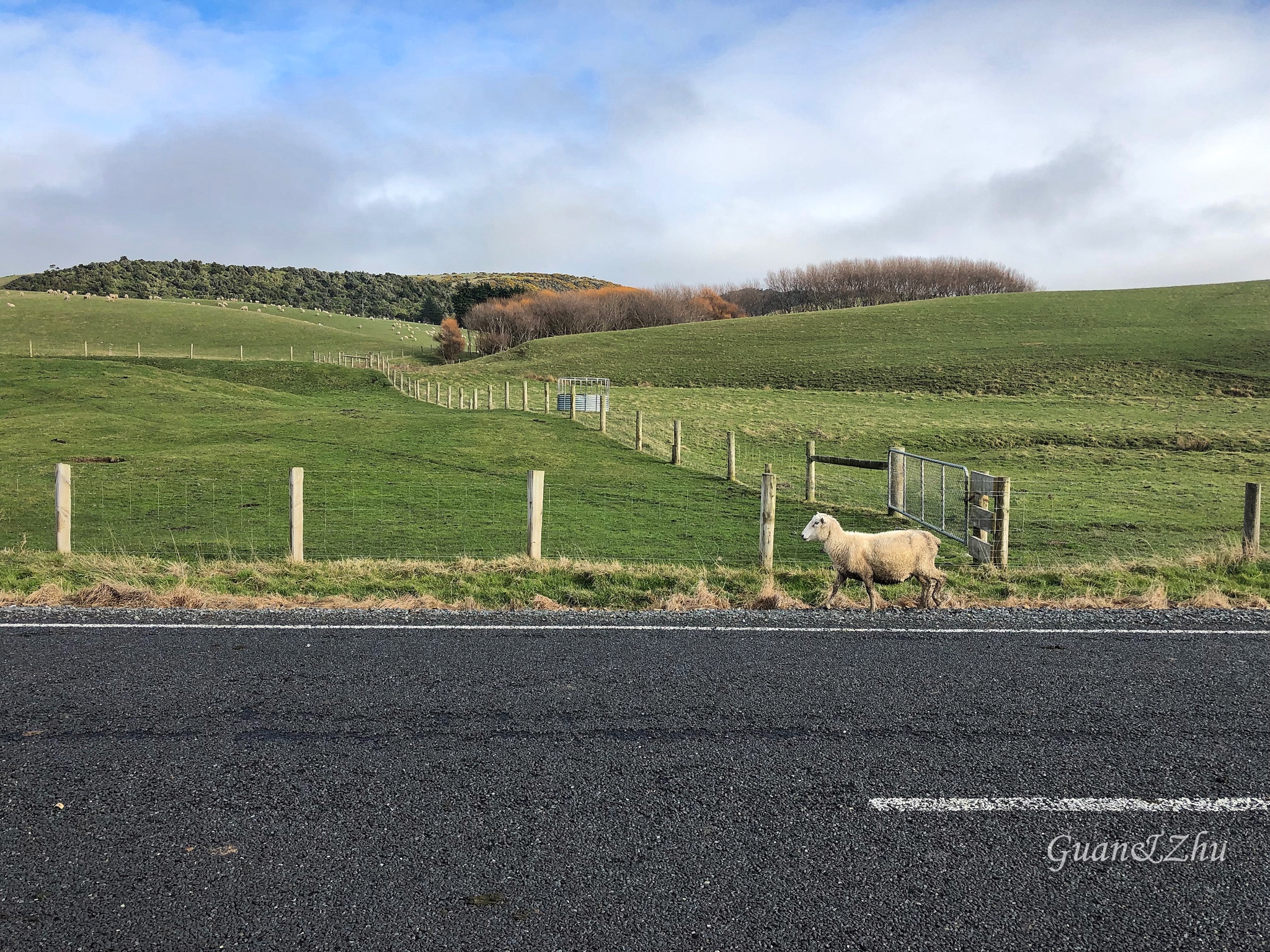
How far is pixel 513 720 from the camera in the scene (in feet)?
21.4

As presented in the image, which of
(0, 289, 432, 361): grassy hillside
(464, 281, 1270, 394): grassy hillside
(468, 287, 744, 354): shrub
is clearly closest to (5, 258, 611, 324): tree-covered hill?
(468, 287, 744, 354): shrub

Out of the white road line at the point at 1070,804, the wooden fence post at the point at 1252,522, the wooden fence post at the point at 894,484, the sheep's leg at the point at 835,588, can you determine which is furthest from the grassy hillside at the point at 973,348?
the white road line at the point at 1070,804

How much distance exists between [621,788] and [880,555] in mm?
5366

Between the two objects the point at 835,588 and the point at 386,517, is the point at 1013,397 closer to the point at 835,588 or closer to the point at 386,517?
the point at 386,517

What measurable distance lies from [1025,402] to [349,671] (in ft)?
175

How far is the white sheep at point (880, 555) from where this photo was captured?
9.95 metres

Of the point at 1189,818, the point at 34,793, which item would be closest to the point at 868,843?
the point at 1189,818

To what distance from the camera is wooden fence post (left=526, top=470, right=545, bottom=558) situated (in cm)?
1294

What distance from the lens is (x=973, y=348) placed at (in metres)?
75.3

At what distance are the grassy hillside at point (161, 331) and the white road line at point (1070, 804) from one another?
314 feet

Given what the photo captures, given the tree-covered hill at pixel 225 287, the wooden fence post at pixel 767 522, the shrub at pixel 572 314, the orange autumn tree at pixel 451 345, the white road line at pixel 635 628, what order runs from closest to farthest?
the white road line at pixel 635 628 < the wooden fence post at pixel 767 522 < the orange autumn tree at pixel 451 345 < the shrub at pixel 572 314 < the tree-covered hill at pixel 225 287

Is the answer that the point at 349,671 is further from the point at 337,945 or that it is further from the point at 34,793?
the point at 337,945

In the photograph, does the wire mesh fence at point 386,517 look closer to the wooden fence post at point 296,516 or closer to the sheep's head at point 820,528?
the wooden fence post at point 296,516

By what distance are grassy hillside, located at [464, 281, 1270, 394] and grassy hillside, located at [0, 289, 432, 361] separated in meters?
35.0
